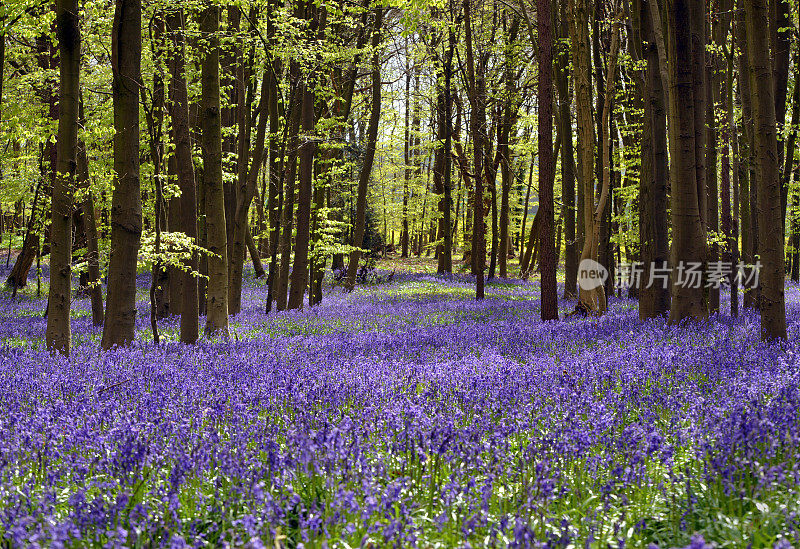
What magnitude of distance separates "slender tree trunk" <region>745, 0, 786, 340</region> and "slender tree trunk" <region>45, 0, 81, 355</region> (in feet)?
26.7

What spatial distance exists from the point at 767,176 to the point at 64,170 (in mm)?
8509

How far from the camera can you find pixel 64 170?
7.74m

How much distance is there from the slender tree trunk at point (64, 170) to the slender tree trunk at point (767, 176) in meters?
8.13

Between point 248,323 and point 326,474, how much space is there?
32.1 ft

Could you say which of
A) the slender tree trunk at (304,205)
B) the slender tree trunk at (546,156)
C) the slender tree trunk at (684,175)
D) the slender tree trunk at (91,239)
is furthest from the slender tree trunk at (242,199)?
the slender tree trunk at (684,175)

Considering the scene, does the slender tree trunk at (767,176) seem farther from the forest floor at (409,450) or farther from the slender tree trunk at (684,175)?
the slender tree trunk at (684,175)

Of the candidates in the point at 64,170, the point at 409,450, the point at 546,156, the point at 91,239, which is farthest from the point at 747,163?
the point at 91,239

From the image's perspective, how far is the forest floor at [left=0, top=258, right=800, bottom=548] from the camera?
2.70 meters

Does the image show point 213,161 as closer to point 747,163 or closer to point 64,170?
point 64,170

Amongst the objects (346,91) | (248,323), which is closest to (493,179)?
(346,91)

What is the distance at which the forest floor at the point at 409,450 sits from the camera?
2.70 metres

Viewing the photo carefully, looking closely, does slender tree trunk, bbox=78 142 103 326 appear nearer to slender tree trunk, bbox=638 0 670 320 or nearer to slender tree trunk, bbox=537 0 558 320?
slender tree trunk, bbox=537 0 558 320

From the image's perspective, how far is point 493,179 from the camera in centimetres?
2716

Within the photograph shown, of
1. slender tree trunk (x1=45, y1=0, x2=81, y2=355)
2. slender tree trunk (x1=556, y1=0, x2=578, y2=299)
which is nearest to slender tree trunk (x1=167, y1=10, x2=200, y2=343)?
slender tree trunk (x1=45, y1=0, x2=81, y2=355)
